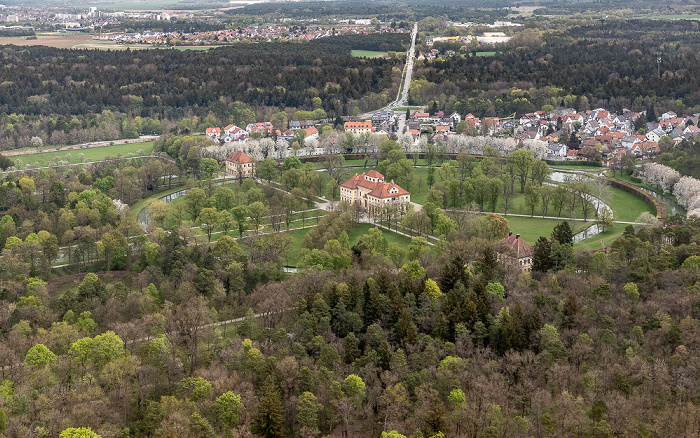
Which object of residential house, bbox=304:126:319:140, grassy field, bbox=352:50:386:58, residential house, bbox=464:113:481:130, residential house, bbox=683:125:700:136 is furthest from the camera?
grassy field, bbox=352:50:386:58

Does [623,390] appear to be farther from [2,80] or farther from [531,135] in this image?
[2,80]

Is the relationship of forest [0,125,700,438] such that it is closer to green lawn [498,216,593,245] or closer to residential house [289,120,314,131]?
green lawn [498,216,593,245]

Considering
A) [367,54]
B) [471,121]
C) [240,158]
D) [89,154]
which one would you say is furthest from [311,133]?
[367,54]

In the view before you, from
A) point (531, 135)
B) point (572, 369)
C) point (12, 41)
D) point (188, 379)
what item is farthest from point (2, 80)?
point (572, 369)

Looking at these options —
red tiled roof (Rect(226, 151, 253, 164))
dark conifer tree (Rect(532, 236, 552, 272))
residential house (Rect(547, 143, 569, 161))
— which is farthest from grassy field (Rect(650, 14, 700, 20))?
dark conifer tree (Rect(532, 236, 552, 272))

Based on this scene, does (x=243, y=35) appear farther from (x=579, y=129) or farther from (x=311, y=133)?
(x=579, y=129)
